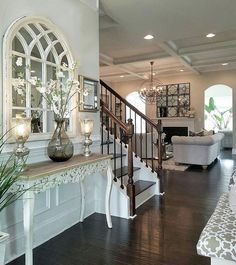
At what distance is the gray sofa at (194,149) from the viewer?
6389mm

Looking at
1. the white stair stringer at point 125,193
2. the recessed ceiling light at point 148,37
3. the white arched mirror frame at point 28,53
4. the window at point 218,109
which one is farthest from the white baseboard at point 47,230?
the window at point 218,109

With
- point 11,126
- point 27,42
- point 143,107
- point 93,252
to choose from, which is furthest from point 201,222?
point 143,107

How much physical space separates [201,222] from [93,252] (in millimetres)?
1457

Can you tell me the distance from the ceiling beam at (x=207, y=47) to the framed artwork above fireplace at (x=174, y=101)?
3570 mm

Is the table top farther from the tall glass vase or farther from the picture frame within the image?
the picture frame

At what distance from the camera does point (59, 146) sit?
247cm

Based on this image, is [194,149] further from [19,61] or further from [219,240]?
[19,61]

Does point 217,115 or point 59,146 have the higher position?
point 217,115

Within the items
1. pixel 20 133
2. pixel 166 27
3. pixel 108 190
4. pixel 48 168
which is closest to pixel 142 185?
pixel 108 190

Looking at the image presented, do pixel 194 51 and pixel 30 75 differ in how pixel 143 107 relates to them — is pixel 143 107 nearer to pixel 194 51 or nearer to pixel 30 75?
pixel 194 51

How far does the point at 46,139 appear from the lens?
2.65m

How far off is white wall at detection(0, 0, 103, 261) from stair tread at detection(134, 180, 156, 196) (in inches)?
28.7

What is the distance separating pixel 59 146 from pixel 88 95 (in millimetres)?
1063

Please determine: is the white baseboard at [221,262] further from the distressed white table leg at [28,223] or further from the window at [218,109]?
the window at [218,109]
